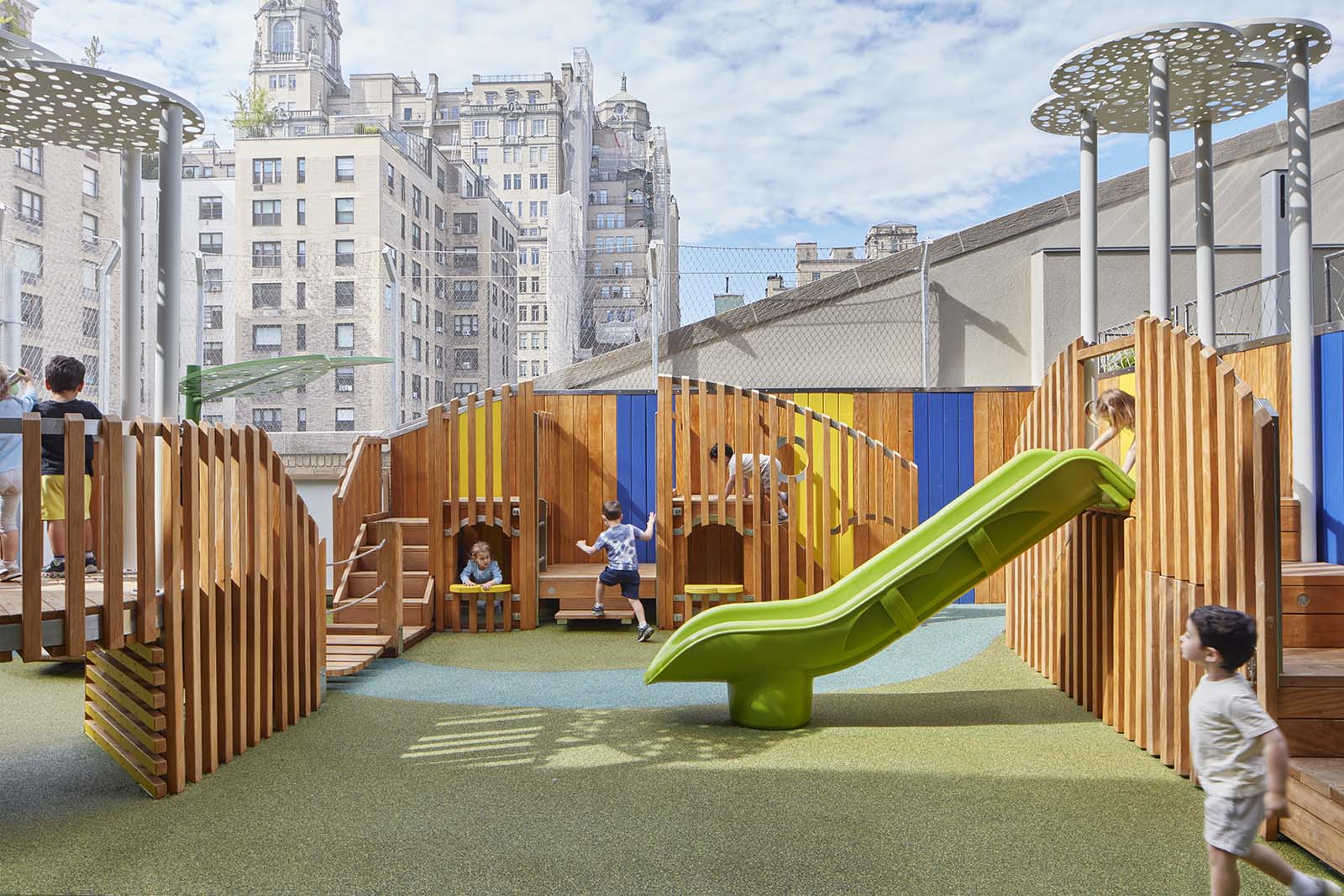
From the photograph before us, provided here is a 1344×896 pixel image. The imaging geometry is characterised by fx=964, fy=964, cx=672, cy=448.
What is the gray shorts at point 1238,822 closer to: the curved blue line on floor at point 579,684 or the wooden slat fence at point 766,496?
the curved blue line on floor at point 579,684

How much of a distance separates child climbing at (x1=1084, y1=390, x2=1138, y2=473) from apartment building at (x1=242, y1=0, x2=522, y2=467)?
6.84m

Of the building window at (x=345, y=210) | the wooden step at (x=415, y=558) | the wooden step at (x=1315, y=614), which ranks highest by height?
the building window at (x=345, y=210)

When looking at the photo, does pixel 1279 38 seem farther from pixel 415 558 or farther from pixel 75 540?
pixel 415 558

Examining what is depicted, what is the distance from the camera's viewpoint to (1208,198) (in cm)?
700

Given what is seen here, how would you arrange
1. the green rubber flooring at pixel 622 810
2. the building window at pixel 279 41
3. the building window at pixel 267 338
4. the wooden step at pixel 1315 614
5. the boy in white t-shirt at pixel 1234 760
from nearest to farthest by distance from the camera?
the boy in white t-shirt at pixel 1234 760, the green rubber flooring at pixel 622 810, the wooden step at pixel 1315 614, the building window at pixel 267 338, the building window at pixel 279 41

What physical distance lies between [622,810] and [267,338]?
15.9 metres

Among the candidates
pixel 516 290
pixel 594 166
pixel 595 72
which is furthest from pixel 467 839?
pixel 595 72

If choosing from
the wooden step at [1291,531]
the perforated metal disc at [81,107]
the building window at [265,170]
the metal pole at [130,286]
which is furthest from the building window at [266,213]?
the wooden step at [1291,531]

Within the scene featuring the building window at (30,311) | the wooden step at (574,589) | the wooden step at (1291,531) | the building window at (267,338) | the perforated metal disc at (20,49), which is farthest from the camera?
the building window at (267,338)

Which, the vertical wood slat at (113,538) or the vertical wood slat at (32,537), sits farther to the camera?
the vertical wood slat at (113,538)

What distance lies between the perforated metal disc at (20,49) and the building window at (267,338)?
35.9ft

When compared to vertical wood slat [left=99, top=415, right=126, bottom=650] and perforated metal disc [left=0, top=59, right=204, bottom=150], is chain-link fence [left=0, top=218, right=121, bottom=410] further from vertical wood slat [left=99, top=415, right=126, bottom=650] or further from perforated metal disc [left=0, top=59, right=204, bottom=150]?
vertical wood slat [left=99, top=415, right=126, bottom=650]

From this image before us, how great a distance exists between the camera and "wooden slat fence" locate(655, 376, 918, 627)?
851 centimetres

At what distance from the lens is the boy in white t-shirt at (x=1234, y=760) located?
110 inches
